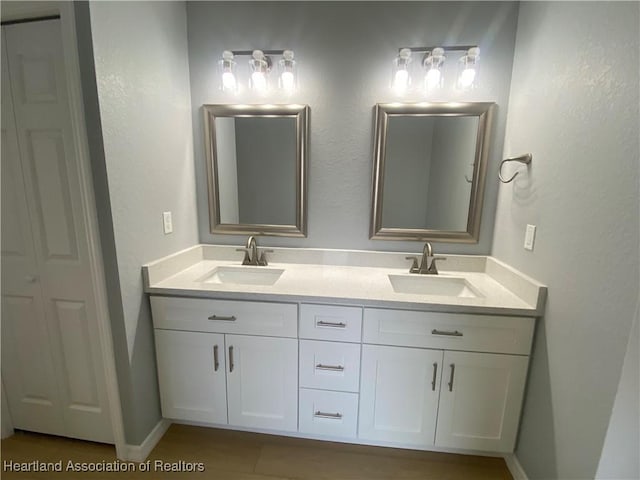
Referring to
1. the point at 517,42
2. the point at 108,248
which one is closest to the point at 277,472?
the point at 108,248

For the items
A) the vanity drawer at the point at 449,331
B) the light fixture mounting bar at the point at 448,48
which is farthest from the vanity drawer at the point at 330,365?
the light fixture mounting bar at the point at 448,48

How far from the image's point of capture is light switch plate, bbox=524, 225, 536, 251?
130cm

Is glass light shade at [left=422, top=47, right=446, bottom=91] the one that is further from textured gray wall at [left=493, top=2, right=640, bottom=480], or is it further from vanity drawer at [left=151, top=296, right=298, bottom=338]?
vanity drawer at [left=151, top=296, right=298, bottom=338]

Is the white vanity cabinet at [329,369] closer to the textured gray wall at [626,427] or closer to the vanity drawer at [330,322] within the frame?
the vanity drawer at [330,322]

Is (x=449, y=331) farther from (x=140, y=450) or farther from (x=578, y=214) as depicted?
(x=140, y=450)

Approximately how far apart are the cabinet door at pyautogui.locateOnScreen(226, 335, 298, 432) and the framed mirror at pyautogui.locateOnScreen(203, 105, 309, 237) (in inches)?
28.2

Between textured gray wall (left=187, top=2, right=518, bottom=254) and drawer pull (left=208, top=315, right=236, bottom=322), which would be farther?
textured gray wall (left=187, top=2, right=518, bottom=254)

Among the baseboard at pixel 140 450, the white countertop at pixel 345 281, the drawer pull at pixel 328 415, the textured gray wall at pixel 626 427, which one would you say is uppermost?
the white countertop at pixel 345 281

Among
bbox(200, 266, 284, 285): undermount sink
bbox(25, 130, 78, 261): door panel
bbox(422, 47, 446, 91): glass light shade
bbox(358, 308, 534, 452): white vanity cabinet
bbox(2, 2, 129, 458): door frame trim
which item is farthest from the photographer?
bbox(200, 266, 284, 285): undermount sink

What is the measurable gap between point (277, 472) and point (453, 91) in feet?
7.29

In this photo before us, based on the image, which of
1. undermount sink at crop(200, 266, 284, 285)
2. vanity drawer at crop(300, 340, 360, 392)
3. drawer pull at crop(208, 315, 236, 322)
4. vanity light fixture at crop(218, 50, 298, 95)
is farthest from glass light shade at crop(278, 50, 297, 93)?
vanity drawer at crop(300, 340, 360, 392)

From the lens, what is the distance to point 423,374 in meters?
1.36

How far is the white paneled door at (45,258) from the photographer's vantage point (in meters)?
1.14

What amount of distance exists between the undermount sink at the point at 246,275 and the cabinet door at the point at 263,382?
1.36ft
